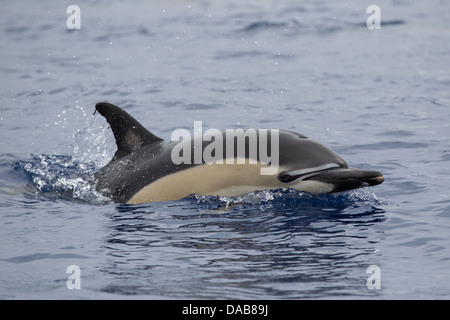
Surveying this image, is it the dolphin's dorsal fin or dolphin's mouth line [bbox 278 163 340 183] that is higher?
the dolphin's dorsal fin

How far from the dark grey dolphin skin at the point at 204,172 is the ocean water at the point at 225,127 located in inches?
7.8

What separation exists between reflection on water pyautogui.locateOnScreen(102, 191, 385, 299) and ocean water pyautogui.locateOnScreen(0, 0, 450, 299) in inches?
1.0

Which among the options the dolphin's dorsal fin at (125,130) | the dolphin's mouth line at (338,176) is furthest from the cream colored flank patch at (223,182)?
the dolphin's dorsal fin at (125,130)

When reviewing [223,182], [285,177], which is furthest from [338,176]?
[223,182]

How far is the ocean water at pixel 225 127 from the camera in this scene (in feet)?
26.3

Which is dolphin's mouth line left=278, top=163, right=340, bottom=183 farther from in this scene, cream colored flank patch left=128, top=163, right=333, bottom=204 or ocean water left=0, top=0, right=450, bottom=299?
ocean water left=0, top=0, right=450, bottom=299

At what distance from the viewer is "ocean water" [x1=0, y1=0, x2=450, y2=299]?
26.3ft

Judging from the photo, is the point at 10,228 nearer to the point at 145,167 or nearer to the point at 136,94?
the point at 145,167

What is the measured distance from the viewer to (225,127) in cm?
1591

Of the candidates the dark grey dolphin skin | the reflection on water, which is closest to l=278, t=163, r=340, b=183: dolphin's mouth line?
the dark grey dolphin skin

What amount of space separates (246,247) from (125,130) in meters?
2.85

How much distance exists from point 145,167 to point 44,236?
166 centimetres

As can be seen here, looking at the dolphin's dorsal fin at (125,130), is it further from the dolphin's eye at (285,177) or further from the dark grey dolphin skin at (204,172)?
the dolphin's eye at (285,177)

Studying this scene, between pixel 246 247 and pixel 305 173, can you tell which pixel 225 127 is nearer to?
pixel 305 173
